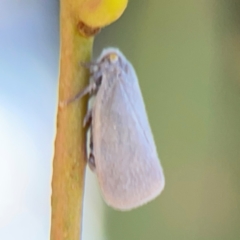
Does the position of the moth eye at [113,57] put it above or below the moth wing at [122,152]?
above

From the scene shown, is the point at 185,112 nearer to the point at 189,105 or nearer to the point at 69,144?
the point at 189,105

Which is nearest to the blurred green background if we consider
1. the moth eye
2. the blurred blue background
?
the blurred blue background

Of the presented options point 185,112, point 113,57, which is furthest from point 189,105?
point 113,57

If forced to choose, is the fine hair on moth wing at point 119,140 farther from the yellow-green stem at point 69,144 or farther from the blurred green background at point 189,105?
the blurred green background at point 189,105

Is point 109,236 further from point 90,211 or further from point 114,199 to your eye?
point 114,199

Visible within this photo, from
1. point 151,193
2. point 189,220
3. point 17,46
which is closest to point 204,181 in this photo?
point 189,220

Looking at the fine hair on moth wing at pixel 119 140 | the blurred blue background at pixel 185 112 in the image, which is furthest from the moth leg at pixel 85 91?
the blurred blue background at pixel 185 112

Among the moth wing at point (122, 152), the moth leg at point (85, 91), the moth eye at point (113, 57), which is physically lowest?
the moth wing at point (122, 152)
